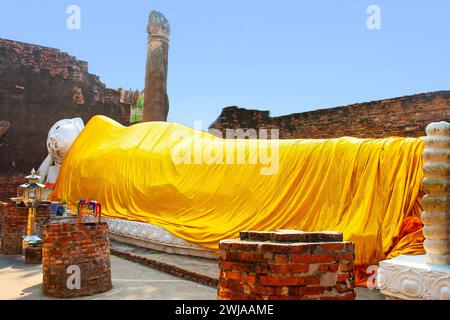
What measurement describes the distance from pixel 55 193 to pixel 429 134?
27.4 ft

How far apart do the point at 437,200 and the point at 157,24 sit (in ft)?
34.9

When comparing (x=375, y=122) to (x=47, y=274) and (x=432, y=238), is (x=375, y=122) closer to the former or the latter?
(x=432, y=238)

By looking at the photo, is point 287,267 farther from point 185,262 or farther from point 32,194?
point 32,194

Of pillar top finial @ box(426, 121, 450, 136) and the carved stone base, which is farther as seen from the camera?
pillar top finial @ box(426, 121, 450, 136)

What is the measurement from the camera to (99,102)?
13.7 meters

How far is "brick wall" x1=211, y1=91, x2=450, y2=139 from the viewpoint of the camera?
806cm

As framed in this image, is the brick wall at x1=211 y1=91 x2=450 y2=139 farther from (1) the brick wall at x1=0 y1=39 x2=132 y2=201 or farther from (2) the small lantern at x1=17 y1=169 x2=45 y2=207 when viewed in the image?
(2) the small lantern at x1=17 y1=169 x2=45 y2=207

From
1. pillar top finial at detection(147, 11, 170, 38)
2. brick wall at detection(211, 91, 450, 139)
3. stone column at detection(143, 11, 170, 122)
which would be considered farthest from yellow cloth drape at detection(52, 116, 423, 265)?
pillar top finial at detection(147, 11, 170, 38)

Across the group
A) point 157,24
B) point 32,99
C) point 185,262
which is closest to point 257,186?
point 185,262

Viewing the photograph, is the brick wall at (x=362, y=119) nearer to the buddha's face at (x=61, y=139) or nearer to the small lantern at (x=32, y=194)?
the buddha's face at (x=61, y=139)

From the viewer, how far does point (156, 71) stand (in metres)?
12.7

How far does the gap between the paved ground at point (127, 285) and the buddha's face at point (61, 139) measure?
4317 mm

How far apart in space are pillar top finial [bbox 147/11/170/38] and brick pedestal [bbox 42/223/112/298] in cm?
895
